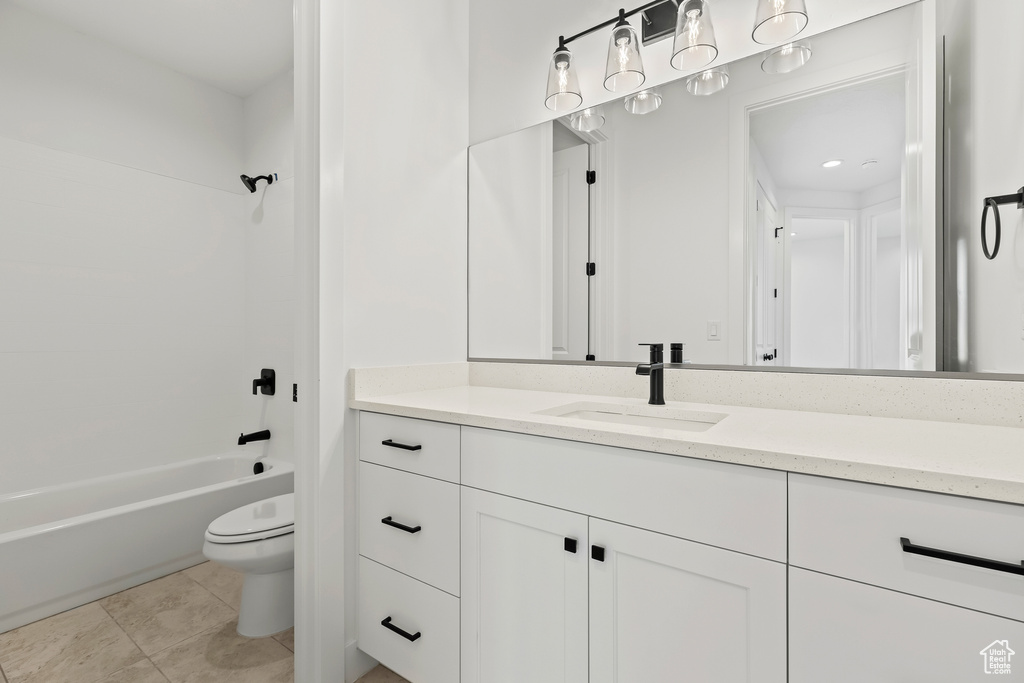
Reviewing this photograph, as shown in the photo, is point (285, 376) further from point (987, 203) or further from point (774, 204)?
point (987, 203)

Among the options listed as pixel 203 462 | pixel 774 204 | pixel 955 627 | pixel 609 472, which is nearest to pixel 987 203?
pixel 774 204

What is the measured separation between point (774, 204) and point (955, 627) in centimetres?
104

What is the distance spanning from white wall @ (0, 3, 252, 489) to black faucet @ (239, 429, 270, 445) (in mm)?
355

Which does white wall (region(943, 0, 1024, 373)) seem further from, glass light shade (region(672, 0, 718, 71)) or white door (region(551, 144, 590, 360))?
white door (region(551, 144, 590, 360))

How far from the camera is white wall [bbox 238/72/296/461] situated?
265 cm

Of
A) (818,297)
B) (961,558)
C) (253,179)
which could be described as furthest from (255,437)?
(961,558)

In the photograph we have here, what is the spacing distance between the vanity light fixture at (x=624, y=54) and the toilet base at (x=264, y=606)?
6.81 ft

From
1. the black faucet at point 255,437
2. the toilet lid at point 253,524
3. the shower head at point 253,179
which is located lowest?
the toilet lid at point 253,524

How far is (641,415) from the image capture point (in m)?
1.36

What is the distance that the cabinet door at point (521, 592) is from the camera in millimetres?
991

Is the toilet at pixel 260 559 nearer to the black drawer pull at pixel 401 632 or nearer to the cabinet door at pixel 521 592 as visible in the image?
the black drawer pull at pixel 401 632

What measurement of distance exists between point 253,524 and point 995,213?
2.22 m

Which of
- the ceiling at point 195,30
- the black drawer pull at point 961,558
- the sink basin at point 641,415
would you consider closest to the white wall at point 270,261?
the ceiling at point 195,30

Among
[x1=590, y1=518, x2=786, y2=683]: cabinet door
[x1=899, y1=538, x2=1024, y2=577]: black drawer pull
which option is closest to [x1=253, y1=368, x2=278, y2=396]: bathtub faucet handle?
[x1=590, y1=518, x2=786, y2=683]: cabinet door
